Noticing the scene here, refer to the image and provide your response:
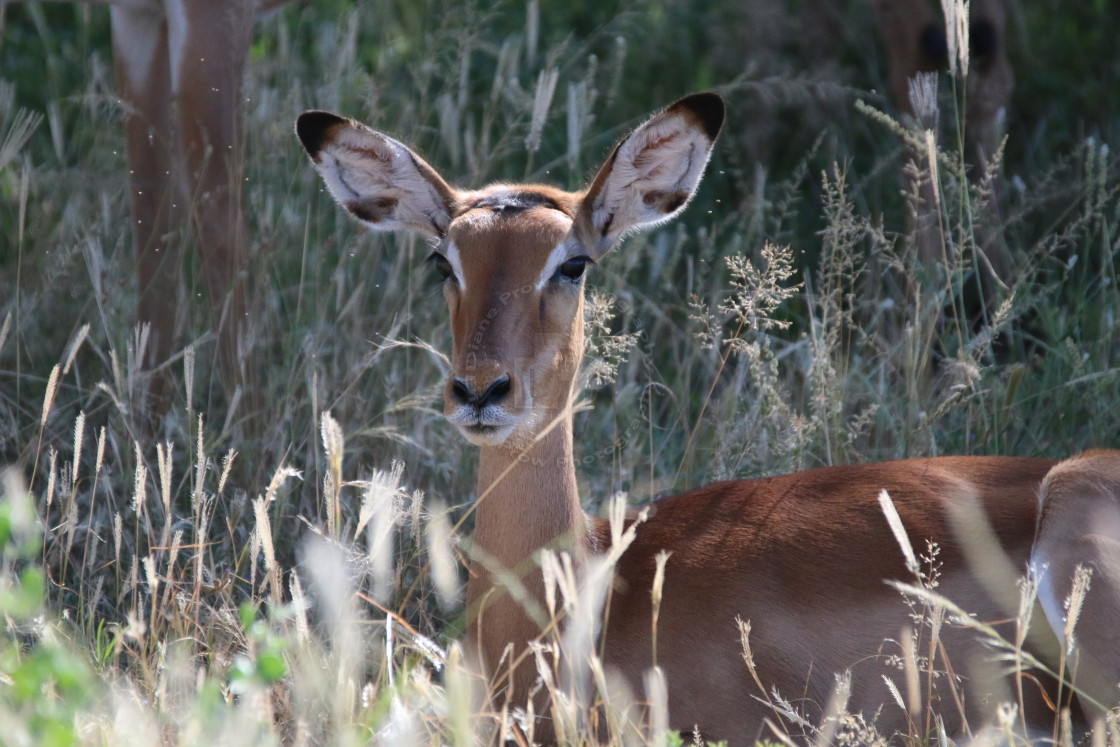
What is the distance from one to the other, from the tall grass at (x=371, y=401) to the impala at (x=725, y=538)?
118mm

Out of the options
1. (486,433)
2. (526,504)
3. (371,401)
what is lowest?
(371,401)

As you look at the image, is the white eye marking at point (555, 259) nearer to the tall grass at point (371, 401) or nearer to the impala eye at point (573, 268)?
the impala eye at point (573, 268)

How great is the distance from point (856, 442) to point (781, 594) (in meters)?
1.55

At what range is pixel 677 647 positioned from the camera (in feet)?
11.7

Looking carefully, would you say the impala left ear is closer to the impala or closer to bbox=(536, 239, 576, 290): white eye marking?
the impala

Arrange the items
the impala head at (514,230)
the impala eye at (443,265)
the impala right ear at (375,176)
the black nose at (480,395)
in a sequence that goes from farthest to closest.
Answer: the impala right ear at (375,176)
the impala eye at (443,265)
the impala head at (514,230)
the black nose at (480,395)

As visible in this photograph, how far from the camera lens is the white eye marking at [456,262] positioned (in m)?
3.68

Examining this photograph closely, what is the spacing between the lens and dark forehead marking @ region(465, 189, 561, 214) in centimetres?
380

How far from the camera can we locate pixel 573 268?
3740 mm

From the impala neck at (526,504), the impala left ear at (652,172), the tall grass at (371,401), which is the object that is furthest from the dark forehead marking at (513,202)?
the impala neck at (526,504)

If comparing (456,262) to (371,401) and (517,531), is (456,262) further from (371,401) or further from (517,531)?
(371,401)

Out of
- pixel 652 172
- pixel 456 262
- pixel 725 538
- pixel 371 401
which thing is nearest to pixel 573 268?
pixel 456 262

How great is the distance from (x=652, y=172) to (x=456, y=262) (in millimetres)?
697

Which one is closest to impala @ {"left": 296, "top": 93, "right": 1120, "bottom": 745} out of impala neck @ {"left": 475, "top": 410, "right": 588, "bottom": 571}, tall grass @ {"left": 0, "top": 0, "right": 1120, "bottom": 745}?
impala neck @ {"left": 475, "top": 410, "right": 588, "bottom": 571}
